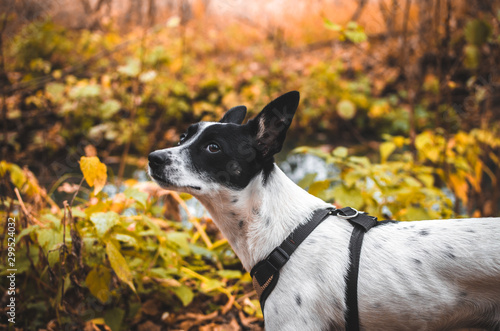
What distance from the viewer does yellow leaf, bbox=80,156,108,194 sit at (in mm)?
1728

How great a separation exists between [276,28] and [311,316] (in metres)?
10.2

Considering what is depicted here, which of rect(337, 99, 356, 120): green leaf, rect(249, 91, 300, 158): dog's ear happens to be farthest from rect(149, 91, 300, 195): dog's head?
rect(337, 99, 356, 120): green leaf

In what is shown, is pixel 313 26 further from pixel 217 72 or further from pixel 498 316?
pixel 498 316

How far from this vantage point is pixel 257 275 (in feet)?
5.08

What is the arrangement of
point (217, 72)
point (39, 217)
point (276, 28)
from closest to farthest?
point (39, 217) → point (217, 72) → point (276, 28)

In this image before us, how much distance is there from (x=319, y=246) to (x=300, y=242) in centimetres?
9

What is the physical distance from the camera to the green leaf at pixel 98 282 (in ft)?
5.80

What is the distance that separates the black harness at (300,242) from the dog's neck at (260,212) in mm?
49

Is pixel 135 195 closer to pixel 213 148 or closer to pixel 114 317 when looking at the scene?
pixel 213 148

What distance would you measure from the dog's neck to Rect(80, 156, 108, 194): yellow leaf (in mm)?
551

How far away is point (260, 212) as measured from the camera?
164 centimetres

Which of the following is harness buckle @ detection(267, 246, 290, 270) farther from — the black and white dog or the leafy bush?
the leafy bush

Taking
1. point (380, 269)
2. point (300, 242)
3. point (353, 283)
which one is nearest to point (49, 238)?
point (300, 242)

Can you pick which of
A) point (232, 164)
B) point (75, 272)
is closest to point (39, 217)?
point (75, 272)
